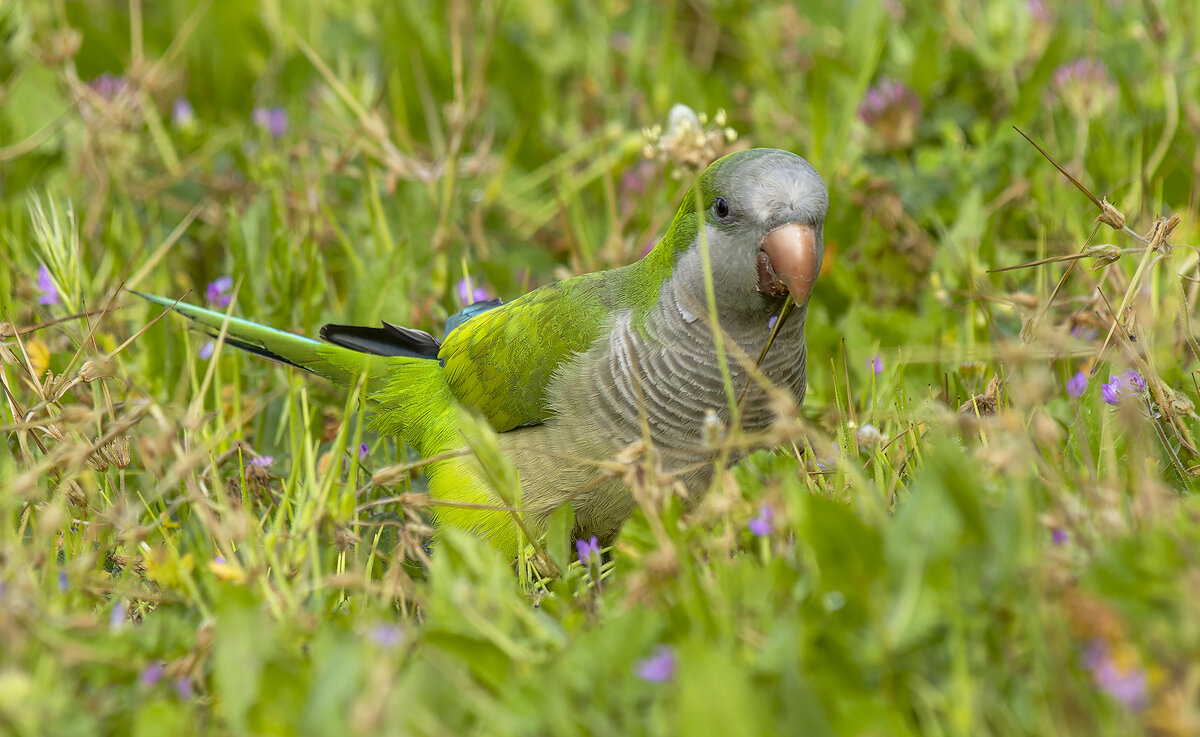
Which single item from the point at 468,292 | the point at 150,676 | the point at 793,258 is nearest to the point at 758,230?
the point at 793,258

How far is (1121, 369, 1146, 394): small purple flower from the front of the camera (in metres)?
2.55

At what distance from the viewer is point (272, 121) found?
484cm

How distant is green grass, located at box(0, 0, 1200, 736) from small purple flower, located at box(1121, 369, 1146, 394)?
0.04m

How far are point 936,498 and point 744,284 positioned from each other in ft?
3.70

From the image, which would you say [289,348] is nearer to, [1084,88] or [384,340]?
[384,340]

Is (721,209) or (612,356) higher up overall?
(721,209)

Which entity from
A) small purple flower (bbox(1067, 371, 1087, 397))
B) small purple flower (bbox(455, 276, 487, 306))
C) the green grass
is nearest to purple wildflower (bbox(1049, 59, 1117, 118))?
the green grass

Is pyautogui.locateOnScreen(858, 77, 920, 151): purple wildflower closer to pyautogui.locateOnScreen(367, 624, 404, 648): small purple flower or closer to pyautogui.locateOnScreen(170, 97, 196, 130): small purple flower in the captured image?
pyautogui.locateOnScreen(170, 97, 196, 130): small purple flower

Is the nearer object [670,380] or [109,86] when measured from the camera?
[670,380]

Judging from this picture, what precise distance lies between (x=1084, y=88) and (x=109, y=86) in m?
→ 3.83

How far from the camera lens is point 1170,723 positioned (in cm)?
134

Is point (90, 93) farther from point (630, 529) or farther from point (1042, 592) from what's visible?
point (1042, 592)

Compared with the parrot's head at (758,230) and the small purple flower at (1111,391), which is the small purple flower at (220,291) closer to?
the parrot's head at (758,230)

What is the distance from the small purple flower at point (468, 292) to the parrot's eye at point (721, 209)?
109cm
